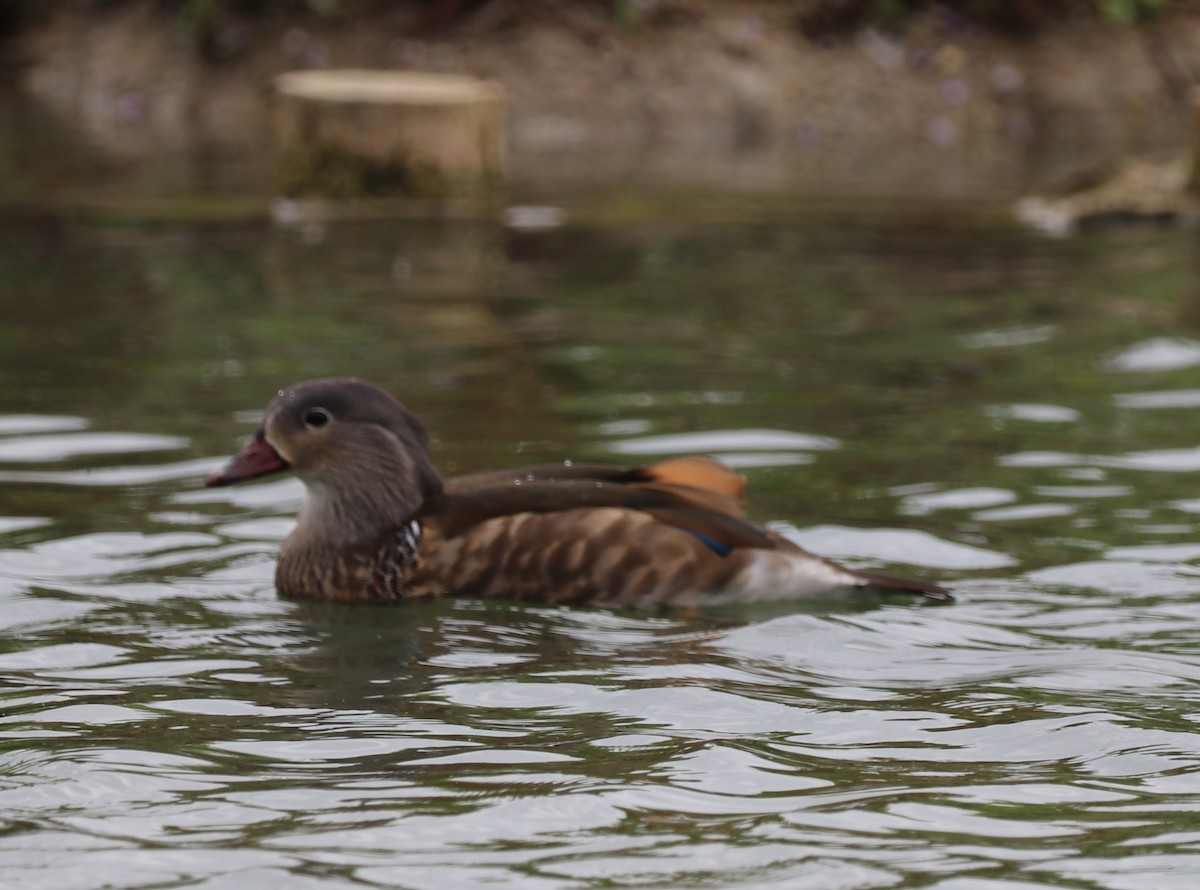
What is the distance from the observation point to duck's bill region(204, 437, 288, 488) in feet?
22.3

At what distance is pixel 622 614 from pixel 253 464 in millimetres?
1267

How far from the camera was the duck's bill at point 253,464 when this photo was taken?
679 cm

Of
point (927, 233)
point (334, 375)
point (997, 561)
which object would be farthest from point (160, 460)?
point (927, 233)

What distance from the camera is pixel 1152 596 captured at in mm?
6559

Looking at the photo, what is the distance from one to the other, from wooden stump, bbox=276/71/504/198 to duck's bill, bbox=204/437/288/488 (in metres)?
8.68

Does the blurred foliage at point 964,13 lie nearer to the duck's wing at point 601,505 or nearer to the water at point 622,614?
the water at point 622,614

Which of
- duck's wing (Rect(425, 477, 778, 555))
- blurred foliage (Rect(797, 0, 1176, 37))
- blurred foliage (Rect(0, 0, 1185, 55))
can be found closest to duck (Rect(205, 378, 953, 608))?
duck's wing (Rect(425, 477, 778, 555))

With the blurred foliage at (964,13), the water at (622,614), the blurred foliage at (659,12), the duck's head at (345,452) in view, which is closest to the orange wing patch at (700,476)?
the water at (622,614)

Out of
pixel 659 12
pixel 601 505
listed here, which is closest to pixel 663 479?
pixel 601 505

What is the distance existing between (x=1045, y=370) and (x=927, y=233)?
506 centimetres

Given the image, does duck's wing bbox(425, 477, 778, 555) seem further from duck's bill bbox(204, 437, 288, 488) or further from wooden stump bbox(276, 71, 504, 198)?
wooden stump bbox(276, 71, 504, 198)

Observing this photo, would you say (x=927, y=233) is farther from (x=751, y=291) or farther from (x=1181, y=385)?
(x=1181, y=385)

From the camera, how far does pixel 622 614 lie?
648 centimetres

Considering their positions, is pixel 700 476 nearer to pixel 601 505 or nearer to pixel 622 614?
pixel 601 505
